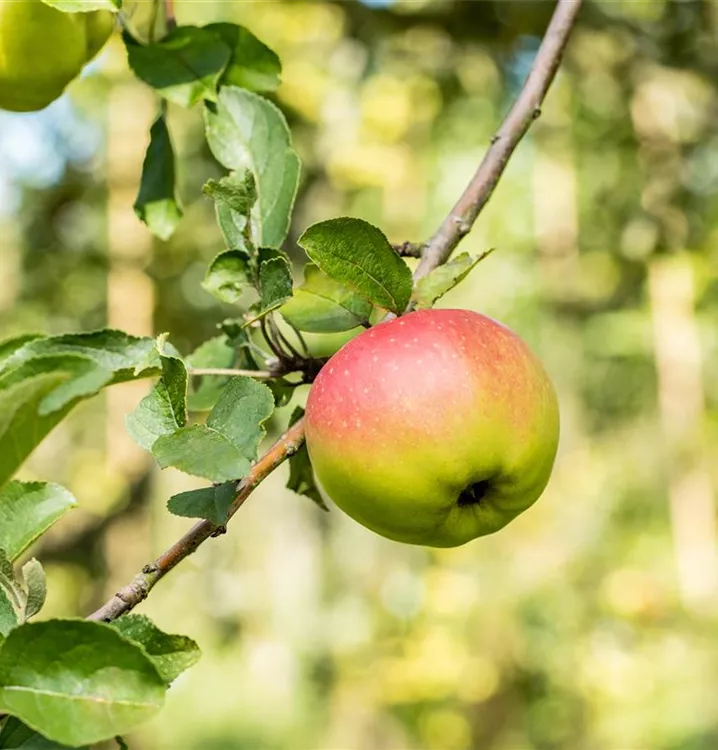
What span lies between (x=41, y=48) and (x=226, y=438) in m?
0.39

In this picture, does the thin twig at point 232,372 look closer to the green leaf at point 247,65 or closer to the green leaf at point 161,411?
the green leaf at point 161,411

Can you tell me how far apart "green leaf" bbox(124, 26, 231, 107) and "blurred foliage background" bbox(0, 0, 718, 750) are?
126cm

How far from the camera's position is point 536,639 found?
3.97 meters

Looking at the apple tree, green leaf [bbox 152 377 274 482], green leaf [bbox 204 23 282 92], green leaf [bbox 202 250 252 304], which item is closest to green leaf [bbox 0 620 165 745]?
the apple tree

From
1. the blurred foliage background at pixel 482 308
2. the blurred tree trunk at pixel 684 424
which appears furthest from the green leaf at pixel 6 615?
the blurred tree trunk at pixel 684 424

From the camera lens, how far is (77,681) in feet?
1.46

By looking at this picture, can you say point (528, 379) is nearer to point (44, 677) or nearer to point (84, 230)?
point (44, 677)

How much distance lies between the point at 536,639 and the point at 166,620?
236 cm

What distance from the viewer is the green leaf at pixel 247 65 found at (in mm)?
831

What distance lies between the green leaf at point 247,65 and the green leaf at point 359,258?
268 mm

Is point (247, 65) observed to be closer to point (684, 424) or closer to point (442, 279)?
point (442, 279)

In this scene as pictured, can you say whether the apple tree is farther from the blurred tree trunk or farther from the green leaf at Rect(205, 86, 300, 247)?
the blurred tree trunk

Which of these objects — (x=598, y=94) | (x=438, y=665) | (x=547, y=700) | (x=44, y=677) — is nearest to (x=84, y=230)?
(x=598, y=94)

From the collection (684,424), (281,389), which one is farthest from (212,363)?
(684,424)
